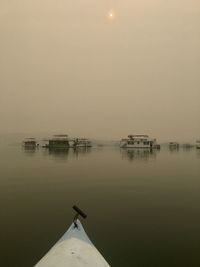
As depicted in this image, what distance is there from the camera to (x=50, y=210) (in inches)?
310

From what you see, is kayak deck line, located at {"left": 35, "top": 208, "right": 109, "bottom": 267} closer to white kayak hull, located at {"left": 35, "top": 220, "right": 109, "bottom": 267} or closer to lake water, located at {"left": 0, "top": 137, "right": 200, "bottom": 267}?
white kayak hull, located at {"left": 35, "top": 220, "right": 109, "bottom": 267}

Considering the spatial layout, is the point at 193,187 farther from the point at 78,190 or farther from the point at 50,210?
the point at 50,210

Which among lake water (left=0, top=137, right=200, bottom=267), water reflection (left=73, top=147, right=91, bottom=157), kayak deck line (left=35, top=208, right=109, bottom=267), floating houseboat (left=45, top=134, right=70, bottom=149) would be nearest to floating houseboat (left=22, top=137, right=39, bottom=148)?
floating houseboat (left=45, top=134, right=70, bottom=149)

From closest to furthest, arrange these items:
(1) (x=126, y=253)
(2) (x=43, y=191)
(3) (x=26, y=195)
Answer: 1. (1) (x=126, y=253)
2. (3) (x=26, y=195)
3. (2) (x=43, y=191)

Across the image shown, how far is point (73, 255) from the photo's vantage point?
11.1 feet

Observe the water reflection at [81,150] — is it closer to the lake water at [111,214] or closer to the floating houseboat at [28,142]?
Result: the floating houseboat at [28,142]

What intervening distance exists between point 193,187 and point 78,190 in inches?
136

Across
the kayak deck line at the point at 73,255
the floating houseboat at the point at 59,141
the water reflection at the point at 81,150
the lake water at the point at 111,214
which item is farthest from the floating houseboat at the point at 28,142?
the kayak deck line at the point at 73,255

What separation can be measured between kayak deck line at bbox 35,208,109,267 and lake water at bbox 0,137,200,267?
119 centimetres

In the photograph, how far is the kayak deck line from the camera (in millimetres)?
3287

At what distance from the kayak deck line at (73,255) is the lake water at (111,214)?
1.19m

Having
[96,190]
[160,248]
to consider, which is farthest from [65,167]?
[160,248]

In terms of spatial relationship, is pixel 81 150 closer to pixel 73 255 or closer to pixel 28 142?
pixel 28 142

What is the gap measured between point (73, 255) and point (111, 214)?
4181mm
